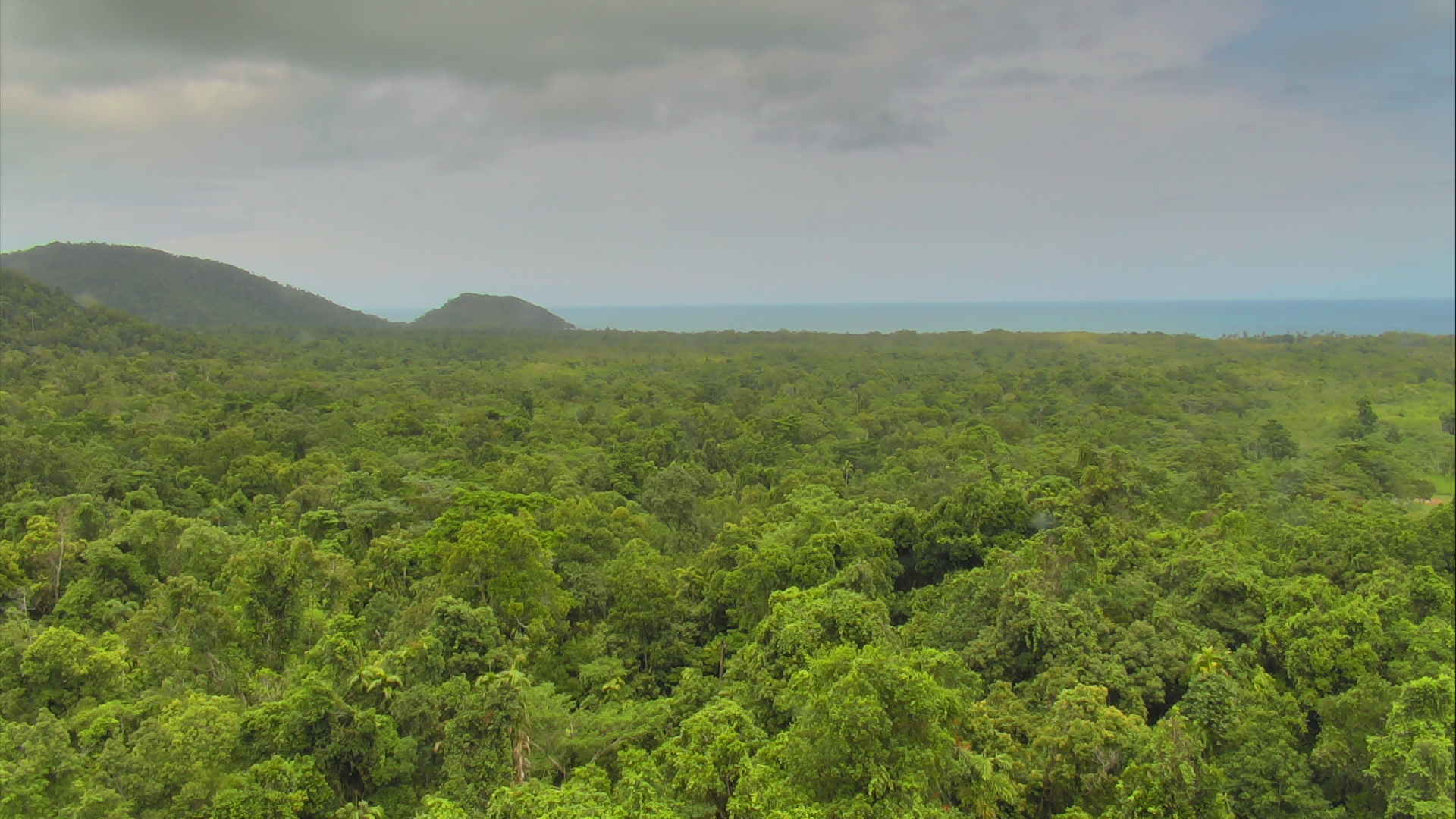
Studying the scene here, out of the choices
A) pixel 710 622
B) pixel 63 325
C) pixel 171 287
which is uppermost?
pixel 171 287

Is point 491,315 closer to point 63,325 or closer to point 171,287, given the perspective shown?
point 171,287

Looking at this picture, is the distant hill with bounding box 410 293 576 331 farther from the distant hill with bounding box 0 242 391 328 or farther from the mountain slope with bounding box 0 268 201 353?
the mountain slope with bounding box 0 268 201 353

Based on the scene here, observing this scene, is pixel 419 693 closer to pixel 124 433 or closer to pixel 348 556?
pixel 348 556

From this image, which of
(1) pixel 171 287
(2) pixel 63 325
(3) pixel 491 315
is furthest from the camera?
(3) pixel 491 315

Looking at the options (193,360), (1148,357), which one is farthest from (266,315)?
(1148,357)

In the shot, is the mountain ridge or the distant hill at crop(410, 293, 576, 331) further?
the distant hill at crop(410, 293, 576, 331)

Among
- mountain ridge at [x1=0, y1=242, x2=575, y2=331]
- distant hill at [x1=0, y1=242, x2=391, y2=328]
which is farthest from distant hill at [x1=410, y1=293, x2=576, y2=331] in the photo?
distant hill at [x1=0, y1=242, x2=391, y2=328]

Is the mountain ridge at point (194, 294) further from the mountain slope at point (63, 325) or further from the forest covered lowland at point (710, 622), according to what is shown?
the forest covered lowland at point (710, 622)

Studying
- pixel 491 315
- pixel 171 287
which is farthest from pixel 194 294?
pixel 491 315
